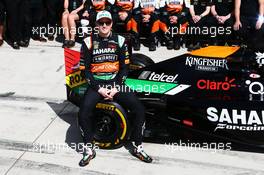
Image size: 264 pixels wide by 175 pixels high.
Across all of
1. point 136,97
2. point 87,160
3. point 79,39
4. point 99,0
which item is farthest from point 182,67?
point 79,39

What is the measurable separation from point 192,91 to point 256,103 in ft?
2.69

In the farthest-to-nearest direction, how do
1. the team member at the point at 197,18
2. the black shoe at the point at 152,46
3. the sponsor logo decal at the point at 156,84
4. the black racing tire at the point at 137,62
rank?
the black shoe at the point at 152,46
the team member at the point at 197,18
the black racing tire at the point at 137,62
the sponsor logo decal at the point at 156,84

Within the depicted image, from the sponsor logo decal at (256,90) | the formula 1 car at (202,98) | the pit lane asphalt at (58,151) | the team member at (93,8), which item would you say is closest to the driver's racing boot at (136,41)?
the team member at (93,8)

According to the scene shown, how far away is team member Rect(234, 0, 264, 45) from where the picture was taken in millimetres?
9219

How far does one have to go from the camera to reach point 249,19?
949 cm

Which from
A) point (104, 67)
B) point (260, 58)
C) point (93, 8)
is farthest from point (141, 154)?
point (93, 8)

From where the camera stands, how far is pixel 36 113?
7.50 m

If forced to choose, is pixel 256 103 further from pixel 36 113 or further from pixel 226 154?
pixel 36 113

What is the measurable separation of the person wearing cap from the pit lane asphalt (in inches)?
8.5

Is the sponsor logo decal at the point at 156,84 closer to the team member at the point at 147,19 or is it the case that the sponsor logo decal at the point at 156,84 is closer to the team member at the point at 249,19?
the team member at the point at 249,19

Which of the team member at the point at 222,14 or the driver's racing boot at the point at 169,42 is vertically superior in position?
the team member at the point at 222,14

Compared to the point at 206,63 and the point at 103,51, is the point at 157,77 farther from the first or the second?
the point at 103,51

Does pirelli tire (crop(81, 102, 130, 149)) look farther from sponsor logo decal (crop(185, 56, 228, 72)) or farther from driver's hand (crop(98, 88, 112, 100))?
sponsor logo decal (crop(185, 56, 228, 72))

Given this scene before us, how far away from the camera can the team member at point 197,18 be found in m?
10.1
